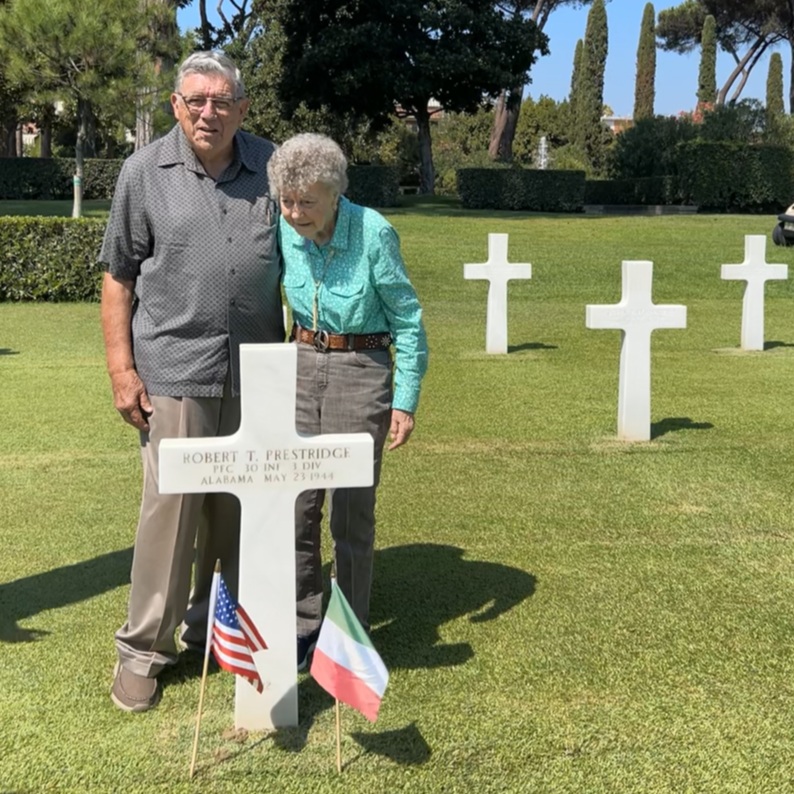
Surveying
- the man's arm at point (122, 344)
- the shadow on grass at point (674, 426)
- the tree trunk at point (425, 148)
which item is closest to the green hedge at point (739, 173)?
the tree trunk at point (425, 148)

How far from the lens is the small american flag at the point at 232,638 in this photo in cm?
276

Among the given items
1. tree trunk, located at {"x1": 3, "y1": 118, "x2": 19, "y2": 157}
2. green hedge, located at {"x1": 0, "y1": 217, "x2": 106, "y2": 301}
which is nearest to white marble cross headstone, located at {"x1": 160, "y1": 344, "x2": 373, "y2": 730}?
green hedge, located at {"x1": 0, "y1": 217, "x2": 106, "y2": 301}

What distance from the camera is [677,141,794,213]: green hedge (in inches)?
1083

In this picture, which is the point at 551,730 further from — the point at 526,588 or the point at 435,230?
the point at 435,230

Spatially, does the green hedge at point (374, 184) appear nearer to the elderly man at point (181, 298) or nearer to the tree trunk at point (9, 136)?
the tree trunk at point (9, 136)

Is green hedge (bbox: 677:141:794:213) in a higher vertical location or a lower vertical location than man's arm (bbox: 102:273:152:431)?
Result: higher

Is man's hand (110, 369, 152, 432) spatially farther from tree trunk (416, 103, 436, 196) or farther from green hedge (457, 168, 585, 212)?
tree trunk (416, 103, 436, 196)

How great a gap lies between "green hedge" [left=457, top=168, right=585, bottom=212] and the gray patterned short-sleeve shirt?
25757 millimetres

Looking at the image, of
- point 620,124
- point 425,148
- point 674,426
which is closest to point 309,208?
point 674,426

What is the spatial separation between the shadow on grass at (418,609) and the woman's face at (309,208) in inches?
57.2

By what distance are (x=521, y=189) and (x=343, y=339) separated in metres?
26.1

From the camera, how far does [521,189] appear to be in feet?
93.1

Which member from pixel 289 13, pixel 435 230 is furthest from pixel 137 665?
pixel 289 13

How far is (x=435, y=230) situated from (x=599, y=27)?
34.1 metres
